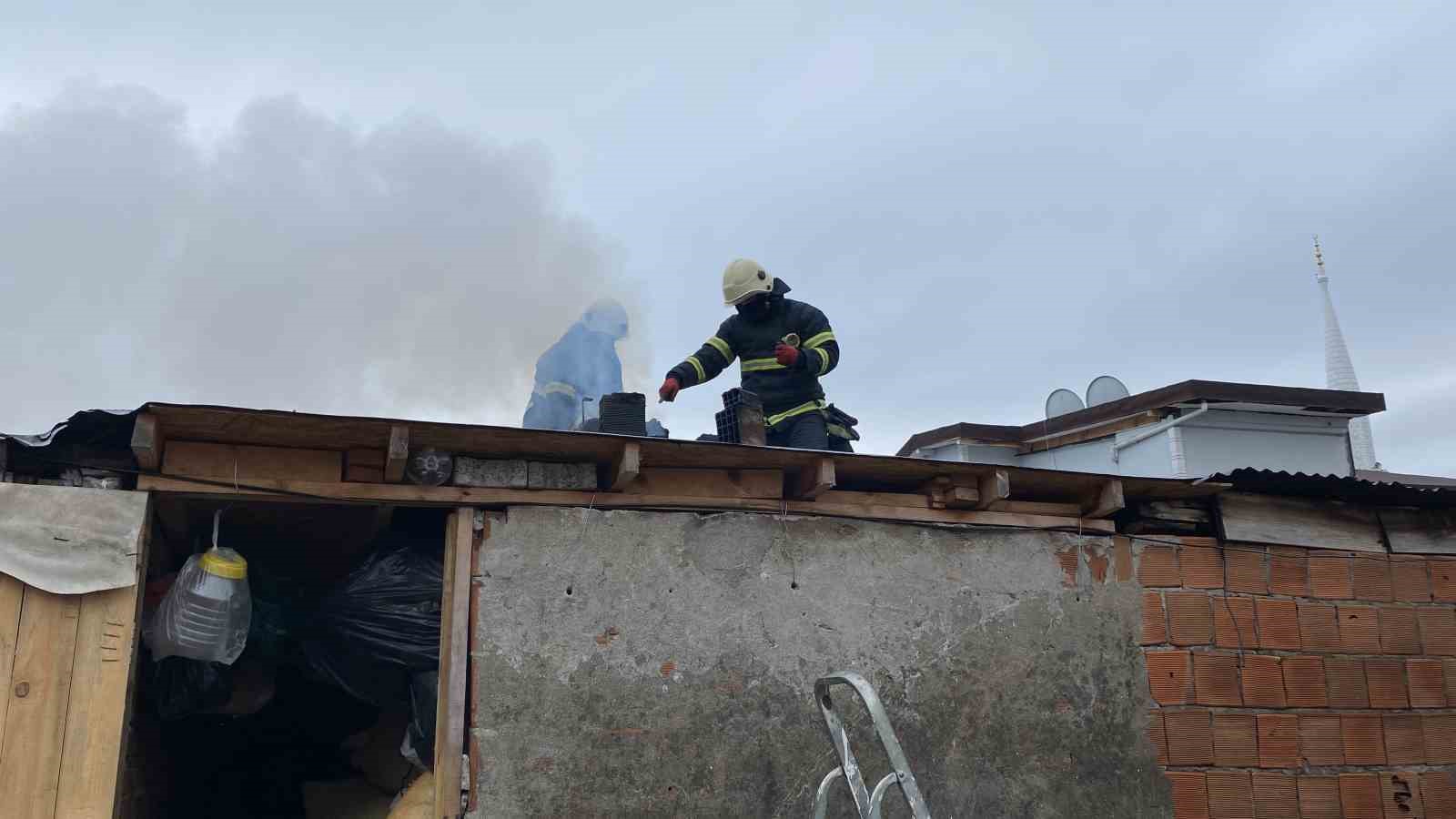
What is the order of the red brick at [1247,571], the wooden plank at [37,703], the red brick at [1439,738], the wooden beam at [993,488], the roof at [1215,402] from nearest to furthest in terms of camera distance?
1. the wooden plank at [37,703]
2. the wooden beam at [993,488]
3. the red brick at [1247,571]
4. the red brick at [1439,738]
5. the roof at [1215,402]

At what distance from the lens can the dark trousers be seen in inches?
305

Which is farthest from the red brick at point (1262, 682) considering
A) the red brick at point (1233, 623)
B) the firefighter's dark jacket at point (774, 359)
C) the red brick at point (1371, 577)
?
the firefighter's dark jacket at point (774, 359)

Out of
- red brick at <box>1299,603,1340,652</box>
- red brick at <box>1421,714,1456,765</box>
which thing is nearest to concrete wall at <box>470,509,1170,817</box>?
red brick at <box>1299,603,1340,652</box>

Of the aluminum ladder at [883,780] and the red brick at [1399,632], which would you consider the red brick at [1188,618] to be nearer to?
the red brick at [1399,632]

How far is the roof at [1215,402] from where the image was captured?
37.3 feet

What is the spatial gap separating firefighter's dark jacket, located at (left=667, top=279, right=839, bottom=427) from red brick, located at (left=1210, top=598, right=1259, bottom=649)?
3.01m

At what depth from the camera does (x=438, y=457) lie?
5.61 meters

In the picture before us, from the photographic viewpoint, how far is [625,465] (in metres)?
5.64

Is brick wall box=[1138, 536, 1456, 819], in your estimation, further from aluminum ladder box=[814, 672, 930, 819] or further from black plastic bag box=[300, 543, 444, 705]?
black plastic bag box=[300, 543, 444, 705]

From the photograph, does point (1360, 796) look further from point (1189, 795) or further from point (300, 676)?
point (300, 676)

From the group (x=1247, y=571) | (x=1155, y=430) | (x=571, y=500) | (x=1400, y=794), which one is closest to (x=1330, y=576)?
(x=1247, y=571)

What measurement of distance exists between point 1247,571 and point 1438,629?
67.7 inches

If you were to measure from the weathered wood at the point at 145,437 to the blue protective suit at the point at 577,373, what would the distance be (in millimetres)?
4435

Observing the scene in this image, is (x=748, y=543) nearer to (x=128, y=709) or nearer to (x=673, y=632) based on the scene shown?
(x=673, y=632)
